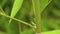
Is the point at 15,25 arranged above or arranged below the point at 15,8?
above

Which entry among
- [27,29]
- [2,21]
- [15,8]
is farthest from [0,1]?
[15,8]

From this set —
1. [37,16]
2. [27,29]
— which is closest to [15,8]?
[37,16]

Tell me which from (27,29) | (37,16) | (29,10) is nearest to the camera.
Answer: (37,16)

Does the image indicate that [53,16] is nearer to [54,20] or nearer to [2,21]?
[54,20]

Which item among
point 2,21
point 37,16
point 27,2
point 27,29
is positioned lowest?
point 37,16

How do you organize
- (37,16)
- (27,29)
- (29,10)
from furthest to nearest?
(29,10) → (27,29) → (37,16)

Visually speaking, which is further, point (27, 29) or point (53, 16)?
point (53, 16)

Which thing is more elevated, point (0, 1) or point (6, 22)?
point (0, 1)

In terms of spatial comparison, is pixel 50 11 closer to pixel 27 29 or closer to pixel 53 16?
pixel 53 16

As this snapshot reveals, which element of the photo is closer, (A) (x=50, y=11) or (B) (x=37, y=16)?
(B) (x=37, y=16)
